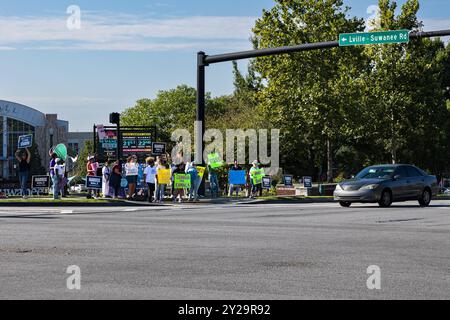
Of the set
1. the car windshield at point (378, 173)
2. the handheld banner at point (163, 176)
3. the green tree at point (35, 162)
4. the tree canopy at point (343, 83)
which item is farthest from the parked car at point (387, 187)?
the green tree at point (35, 162)

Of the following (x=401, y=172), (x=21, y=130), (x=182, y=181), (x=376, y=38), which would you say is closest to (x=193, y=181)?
(x=182, y=181)

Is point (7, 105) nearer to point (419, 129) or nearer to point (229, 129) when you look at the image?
point (229, 129)

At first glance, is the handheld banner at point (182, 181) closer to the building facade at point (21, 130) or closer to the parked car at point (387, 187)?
the parked car at point (387, 187)

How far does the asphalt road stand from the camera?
28.1 ft

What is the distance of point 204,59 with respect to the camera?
3036 centimetres

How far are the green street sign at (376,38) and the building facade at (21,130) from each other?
65505 millimetres

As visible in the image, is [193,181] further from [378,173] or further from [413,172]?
[413,172]

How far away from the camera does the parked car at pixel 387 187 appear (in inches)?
1023

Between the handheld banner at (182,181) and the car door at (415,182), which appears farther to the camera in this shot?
the handheld banner at (182,181)

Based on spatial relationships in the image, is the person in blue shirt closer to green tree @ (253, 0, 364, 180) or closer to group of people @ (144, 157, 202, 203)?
group of people @ (144, 157, 202, 203)

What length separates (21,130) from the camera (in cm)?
9525

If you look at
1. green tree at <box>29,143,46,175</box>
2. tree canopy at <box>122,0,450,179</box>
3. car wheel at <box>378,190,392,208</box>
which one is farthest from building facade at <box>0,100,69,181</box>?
car wheel at <box>378,190,392,208</box>
